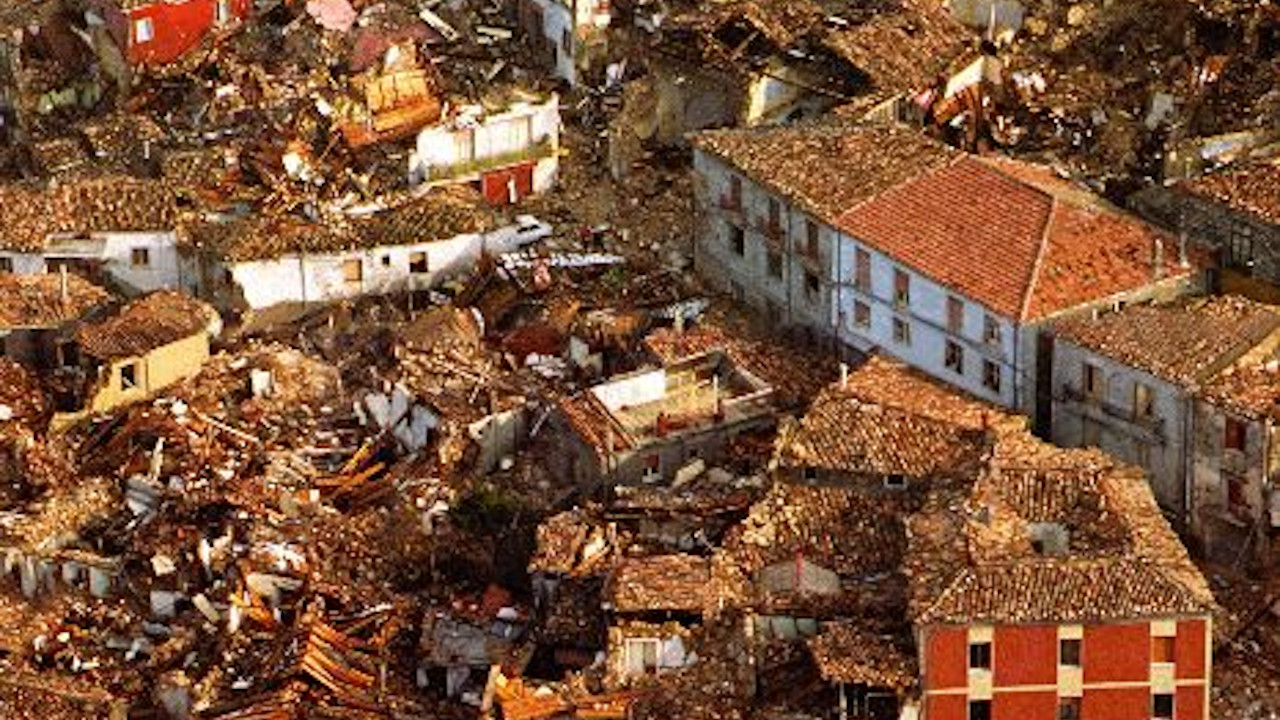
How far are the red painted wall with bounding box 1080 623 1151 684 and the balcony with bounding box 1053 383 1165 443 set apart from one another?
9.80 m

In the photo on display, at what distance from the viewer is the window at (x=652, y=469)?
8925 cm

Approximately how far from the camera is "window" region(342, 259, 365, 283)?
99.9 metres

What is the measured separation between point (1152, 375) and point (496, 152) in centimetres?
2607

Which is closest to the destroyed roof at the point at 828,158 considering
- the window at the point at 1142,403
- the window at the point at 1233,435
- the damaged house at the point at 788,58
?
the damaged house at the point at 788,58

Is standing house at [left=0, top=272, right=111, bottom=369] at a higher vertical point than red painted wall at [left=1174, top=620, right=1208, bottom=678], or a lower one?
higher

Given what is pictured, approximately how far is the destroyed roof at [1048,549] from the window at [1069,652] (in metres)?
0.58

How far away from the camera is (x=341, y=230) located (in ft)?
330

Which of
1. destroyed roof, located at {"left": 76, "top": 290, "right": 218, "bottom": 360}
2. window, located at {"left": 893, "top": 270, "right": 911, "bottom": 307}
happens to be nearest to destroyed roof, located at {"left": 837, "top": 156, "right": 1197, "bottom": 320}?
window, located at {"left": 893, "top": 270, "right": 911, "bottom": 307}

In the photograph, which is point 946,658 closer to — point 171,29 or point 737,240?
point 737,240

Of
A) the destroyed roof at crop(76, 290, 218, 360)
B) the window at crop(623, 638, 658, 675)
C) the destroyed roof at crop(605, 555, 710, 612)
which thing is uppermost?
the destroyed roof at crop(76, 290, 218, 360)

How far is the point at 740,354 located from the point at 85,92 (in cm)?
3045

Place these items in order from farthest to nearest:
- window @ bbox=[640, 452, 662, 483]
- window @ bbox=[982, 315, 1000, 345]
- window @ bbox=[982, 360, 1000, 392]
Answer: window @ bbox=[982, 360, 1000, 392] < window @ bbox=[640, 452, 662, 483] < window @ bbox=[982, 315, 1000, 345]

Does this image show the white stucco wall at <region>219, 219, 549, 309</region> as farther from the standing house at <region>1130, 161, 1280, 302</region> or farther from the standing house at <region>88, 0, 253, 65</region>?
the standing house at <region>1130, 161, 1280, 302</region>

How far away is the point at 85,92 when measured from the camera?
114 meters
